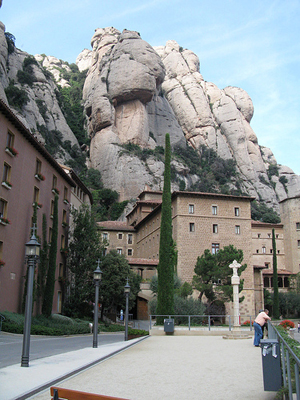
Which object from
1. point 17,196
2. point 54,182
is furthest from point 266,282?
point 17,196

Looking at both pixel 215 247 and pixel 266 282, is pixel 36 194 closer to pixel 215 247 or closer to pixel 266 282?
pixel 215 247

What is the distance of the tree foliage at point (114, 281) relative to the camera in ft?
116

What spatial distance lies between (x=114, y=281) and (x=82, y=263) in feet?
10.9

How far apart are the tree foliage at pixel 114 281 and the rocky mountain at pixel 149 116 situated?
3604 centimetres

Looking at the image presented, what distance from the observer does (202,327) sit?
26.9 meters

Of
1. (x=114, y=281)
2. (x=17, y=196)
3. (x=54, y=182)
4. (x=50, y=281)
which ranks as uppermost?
(x=54, y=182)

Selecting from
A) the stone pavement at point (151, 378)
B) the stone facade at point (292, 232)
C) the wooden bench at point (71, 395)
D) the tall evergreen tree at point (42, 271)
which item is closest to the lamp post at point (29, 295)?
the stone pavement at point (151, 378)

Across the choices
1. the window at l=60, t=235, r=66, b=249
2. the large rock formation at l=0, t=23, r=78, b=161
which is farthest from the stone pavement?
the large rock formation at l=0, t=23, r=78, b=161

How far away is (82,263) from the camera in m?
35.3

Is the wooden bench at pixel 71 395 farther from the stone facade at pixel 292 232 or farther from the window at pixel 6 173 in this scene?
the stone facade at pixel 292 232

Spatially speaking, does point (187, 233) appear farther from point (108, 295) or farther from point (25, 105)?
Result: point (25, 105)

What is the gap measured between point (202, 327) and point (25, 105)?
54.9m

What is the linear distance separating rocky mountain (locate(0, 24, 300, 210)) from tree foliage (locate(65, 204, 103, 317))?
1337 inches

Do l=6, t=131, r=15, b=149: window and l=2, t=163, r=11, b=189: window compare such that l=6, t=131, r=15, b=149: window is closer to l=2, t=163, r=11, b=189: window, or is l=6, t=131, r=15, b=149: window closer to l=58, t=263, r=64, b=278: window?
l=2, t=163, r=11, b=189: window
